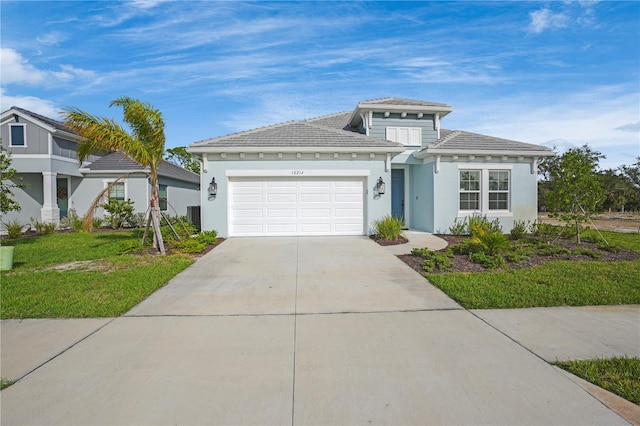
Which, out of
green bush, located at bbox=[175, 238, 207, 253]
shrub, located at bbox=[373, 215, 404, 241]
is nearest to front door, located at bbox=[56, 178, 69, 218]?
green bush, located at bbox=[175, 238, 207, 253]

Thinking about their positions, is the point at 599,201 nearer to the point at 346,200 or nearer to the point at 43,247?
the point at 346,200

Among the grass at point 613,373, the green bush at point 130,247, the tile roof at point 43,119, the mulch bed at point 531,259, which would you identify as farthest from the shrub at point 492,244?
the tile roof at point 43,119

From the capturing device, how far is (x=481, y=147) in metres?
12.9

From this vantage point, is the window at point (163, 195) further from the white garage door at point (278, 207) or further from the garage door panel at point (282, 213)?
the garage door panel at point (282, 213)

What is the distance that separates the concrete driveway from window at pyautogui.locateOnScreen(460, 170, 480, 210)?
855cm

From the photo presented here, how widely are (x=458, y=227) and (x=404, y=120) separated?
4978 millimetres

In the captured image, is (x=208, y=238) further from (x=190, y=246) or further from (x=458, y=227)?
(x=458, y=227)

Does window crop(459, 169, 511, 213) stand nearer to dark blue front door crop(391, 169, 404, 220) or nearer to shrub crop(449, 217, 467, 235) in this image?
shrub crop(449, 217, 467, 235)

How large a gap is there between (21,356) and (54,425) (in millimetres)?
1592

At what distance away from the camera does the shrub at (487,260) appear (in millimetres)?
7297

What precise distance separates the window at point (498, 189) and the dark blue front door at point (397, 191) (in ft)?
11.3

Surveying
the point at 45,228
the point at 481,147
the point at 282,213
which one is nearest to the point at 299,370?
the point at 282,213

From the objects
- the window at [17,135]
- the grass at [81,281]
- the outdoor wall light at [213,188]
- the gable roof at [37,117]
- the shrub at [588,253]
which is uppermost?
the gable roof at [37,117]

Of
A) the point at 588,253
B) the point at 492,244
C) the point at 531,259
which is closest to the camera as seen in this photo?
the point at 492,244
